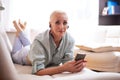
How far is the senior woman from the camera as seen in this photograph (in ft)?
4.12

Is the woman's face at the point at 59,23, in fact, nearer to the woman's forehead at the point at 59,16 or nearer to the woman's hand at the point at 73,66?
the woman's forehead at the point at 59,16

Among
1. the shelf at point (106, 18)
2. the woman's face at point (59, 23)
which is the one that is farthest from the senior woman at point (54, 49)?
the shelf at point (106, 18)

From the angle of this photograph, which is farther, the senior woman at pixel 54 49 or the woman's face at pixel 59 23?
the woman's face at pixel 59 23

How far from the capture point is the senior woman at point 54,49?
1256mm

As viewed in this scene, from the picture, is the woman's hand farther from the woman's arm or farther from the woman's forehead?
the woman's forehead

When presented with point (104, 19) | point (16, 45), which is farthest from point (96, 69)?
point (104, 19)

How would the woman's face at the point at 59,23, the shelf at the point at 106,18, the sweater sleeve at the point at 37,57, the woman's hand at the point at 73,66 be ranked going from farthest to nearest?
the shelf at the point at 106,18, the woman's face at the point at 59,23, the sweater sleeve at the point at 37,57, the woman's hand at the point at 73,66

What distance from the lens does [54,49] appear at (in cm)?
151

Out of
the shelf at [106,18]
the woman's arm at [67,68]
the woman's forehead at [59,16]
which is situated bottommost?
the woman's arm at [67,68]

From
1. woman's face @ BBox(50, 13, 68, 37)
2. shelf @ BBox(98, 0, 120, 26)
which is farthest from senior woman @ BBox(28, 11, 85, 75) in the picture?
shelf @ BBox(98, 0, 120, 26)

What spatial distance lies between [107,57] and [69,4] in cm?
136

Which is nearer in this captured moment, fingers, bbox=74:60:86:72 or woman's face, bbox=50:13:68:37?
fingers, bbox=74:60:86:72

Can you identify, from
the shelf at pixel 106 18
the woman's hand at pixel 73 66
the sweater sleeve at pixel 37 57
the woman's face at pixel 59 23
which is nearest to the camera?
the woman's hand at pixel 73 66

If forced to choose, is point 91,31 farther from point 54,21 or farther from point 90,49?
point 54,21
